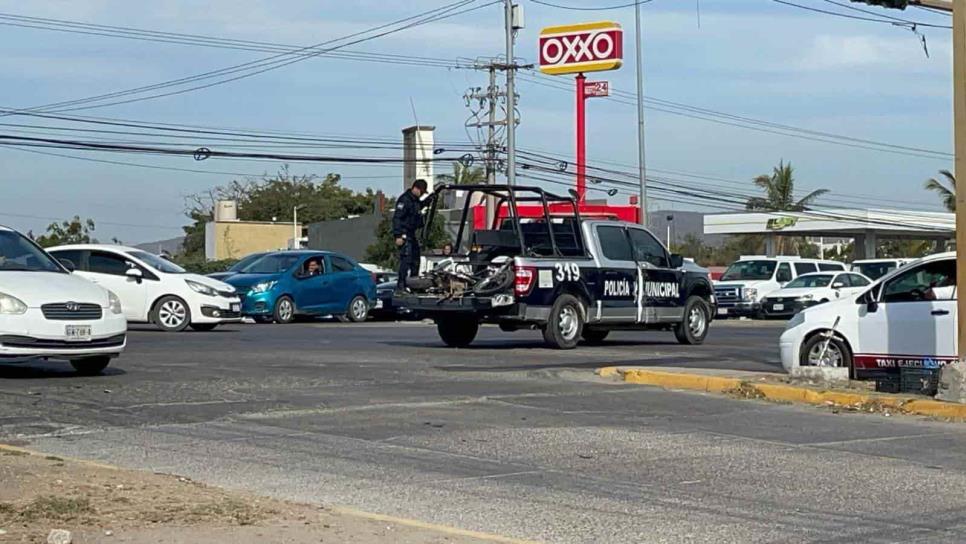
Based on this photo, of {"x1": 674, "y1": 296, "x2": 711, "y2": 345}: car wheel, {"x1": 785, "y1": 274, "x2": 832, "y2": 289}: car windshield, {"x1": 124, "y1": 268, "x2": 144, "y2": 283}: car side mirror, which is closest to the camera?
{"x1": 674, "y1": 296, "x2": 711, "y2": 345}: car wheel

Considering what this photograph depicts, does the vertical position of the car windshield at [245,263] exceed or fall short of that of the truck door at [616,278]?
it exceeds it

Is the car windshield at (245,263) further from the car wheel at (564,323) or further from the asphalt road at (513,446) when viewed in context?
the asphalt road at (513,446)

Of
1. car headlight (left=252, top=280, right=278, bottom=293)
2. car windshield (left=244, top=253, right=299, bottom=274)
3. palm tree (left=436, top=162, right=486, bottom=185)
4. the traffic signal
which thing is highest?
palm tree (left=436, top=162, right=486, bottom=185)

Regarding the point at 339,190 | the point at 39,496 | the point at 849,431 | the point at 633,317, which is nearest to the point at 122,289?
the point at 633,317

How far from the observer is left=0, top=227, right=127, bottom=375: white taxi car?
1388 cm

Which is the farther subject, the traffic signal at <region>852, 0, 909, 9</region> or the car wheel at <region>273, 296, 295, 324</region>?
the car wheel at <region>273, 296, 295, 324</region>

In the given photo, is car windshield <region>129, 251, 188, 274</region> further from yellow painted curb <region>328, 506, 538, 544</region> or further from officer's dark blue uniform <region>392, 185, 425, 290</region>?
yellow painted curb <region>328, 506, 538, 544</region>

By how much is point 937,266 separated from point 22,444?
9808mm

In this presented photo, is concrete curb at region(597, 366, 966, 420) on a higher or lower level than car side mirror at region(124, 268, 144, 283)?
lower

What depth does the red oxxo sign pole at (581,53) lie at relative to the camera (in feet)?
179

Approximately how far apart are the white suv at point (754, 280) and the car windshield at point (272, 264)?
13764mm

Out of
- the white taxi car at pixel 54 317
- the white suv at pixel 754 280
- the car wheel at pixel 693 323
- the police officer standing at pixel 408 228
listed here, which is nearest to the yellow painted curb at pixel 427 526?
the white taxi car at pixel 54 317

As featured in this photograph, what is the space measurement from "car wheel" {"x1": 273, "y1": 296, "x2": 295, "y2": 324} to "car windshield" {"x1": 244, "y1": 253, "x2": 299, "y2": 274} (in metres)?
0.71

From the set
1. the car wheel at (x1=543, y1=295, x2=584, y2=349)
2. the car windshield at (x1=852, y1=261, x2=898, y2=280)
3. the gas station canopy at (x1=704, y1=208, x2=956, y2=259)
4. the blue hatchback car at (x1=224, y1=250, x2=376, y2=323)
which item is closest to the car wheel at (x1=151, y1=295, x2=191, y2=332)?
the blue hatchback car at (x1=224, y1=250, x2=376, y2=323)
